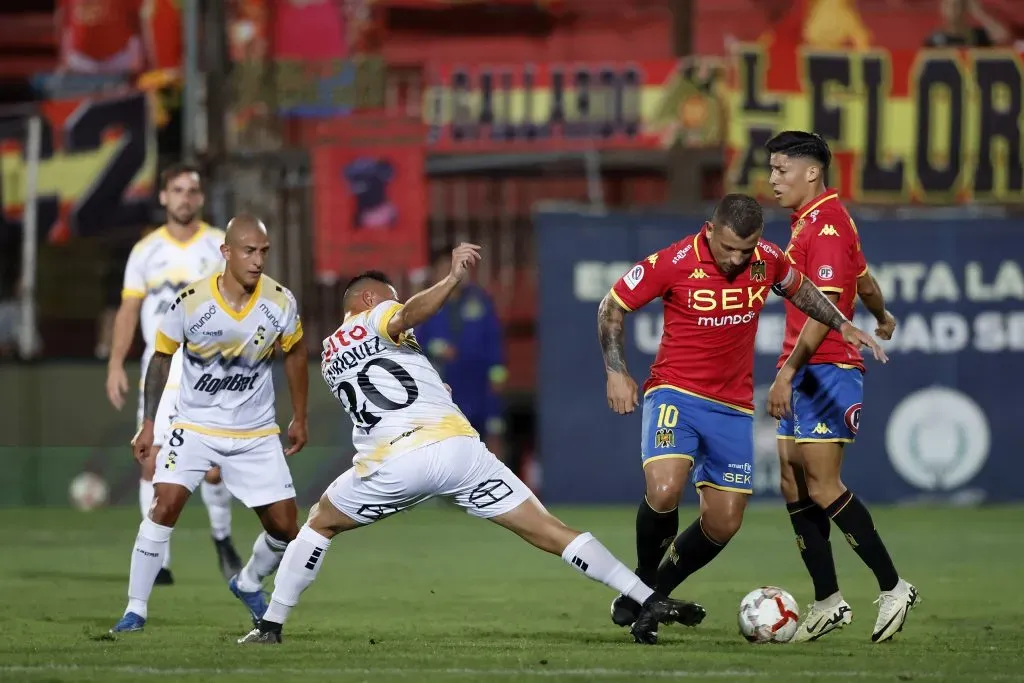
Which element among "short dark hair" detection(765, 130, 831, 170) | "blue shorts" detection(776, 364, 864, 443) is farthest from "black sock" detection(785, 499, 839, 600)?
"short dark hair" detection(765, 130, 831, 170)

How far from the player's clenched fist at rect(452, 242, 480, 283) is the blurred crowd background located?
9315 millimetres

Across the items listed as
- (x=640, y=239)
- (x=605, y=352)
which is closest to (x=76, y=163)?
(x=640, y=239)

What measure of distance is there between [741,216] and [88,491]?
36.6 ft

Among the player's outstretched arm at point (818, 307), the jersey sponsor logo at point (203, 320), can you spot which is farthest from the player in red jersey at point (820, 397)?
the jersey sponsor logo at point (203, 320)

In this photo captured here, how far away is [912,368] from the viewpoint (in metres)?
16.9

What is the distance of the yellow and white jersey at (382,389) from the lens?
7.79m

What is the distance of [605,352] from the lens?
8266 mm

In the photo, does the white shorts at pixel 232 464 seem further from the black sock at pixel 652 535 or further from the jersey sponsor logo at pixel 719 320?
the jersey sponsor logo at pixel 719 320

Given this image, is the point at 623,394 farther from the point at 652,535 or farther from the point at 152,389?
the point at 152,389

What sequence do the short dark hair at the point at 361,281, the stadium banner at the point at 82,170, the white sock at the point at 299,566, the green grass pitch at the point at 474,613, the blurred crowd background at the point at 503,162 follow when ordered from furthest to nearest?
1. the stadium banner at the point at 82,170
2. the blurred crowd background at the point at 503,162
3. the short dark hair at the point at 361,281
4. the white sock at the point at 299,566
5. the green grass pitch at the point at 474,613

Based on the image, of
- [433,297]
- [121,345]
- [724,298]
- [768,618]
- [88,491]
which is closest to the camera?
[433,297]

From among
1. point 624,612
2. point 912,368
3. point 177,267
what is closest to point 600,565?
point 624,612

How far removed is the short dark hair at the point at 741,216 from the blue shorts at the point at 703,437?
864mm

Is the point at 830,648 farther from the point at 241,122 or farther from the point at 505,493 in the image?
the point at 241,122
